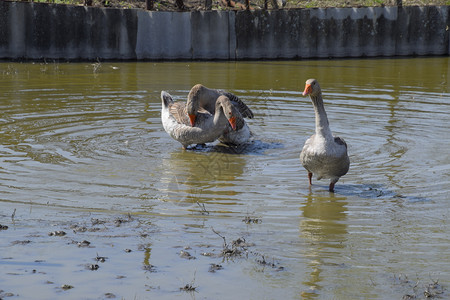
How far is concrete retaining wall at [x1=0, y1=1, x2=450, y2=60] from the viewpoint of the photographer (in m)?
20.8

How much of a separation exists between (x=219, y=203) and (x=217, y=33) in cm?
1404

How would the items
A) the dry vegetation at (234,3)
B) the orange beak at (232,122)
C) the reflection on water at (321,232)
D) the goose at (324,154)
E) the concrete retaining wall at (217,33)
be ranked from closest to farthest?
the reflection on water at (321,232) < the goose at (324,154) < the orange beak at (232,122) < the concrete retaining wall at (217,33) < the dry vegetation at (234,3)

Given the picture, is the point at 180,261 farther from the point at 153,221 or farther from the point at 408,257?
the point at 408,257

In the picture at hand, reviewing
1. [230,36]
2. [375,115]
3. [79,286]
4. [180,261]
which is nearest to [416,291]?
[180,261]

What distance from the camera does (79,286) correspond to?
5516 millimetres

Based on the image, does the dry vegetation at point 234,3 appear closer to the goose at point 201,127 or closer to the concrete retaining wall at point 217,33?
the concrete retaining wall at point 217,33

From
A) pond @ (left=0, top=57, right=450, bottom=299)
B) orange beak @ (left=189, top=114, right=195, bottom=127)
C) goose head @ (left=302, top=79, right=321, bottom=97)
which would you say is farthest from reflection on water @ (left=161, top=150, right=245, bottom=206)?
goose head @ (left=302, top=79, right=321, bottom=97)

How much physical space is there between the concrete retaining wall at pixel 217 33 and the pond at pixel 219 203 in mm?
5478

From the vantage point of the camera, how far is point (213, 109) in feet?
39.4

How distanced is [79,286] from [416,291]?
262 cm

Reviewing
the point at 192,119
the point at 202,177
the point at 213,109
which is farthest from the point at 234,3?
the point at 202,177

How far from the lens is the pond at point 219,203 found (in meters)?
5.70

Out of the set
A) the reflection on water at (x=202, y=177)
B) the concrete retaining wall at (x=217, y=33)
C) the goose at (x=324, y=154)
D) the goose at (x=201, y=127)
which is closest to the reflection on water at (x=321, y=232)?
the goose at (x=324, y=154)

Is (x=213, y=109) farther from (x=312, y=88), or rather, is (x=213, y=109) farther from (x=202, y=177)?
(x=312, y=88)
